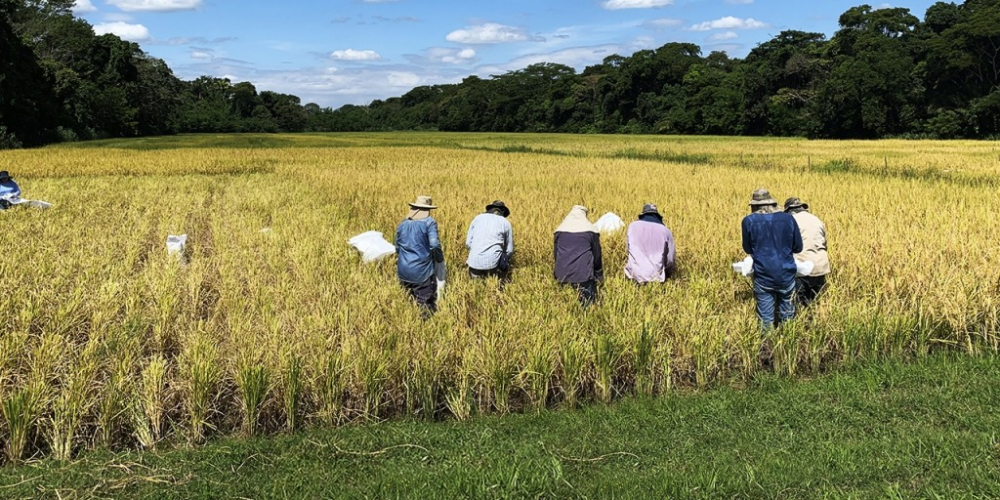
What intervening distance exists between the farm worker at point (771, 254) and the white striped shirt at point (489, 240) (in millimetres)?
2505

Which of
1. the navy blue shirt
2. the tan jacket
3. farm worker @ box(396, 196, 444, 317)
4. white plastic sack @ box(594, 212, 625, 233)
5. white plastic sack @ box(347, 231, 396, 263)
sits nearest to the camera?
the navy blue shirt

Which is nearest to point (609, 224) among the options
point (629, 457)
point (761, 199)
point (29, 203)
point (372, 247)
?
point (372, 247)

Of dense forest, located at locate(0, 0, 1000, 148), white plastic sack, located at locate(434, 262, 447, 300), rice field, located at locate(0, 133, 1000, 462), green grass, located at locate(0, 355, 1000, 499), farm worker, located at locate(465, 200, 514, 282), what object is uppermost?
dense forest, located at locate(0, 0, 1000, 148)

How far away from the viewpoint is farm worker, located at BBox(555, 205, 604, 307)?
6309 millimetres

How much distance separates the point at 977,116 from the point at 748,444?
62.5 m

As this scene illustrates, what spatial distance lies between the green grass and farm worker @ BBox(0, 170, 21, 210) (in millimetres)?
11804

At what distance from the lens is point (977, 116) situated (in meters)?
51.2

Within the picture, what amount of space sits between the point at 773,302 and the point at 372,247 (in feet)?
16.5

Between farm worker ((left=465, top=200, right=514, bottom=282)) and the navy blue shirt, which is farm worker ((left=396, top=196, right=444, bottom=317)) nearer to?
farm worker ((left=465, top=200, right=514, bottom=282))

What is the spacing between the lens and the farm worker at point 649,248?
6.74m

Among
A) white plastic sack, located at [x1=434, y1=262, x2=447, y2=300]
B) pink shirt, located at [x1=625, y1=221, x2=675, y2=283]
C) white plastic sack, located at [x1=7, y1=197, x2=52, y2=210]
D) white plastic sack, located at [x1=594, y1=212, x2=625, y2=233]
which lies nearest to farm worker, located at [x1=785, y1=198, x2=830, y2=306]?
pink shirt, located at [x1=625, y1=221, x2=675, y2=283]

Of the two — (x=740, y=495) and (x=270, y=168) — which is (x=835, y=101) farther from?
(x=740, y=495)

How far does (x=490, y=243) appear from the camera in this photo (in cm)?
679

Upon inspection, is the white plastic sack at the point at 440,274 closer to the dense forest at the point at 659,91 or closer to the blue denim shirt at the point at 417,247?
the blue denim shirt at the point at 417,247
